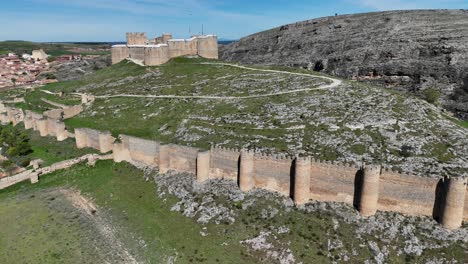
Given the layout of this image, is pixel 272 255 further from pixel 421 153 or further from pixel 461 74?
pixel 461 74

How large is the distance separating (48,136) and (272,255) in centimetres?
3357

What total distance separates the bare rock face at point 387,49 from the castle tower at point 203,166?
1320 inches

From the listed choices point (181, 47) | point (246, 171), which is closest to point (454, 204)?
point (246, 171)

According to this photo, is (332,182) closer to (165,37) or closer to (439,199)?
(439,199)

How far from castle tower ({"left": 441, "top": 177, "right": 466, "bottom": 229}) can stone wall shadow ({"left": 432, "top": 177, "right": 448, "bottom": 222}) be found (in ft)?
0.79

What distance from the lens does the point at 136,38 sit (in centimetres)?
7994

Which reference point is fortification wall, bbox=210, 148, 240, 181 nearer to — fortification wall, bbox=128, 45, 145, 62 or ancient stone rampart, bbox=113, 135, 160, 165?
ancient stone rampart, bbox=113, 135, 160, 165

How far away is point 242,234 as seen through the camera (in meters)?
25.7

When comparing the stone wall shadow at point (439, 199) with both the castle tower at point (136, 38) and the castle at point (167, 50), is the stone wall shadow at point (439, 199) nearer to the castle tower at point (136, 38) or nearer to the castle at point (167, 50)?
the castle at point (167, 50)

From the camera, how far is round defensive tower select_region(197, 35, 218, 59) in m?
73.5

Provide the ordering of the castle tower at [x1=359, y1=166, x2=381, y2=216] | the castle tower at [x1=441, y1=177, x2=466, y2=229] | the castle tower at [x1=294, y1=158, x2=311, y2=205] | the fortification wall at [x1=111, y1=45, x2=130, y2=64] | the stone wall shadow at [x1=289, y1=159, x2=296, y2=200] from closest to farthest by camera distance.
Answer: the castle tower at [x1=441, y1=177, x2=466, y2=229], the castle tower at [x1=359, y1=166, x2=381, y2=216], the castle tower at [x1=294, y1=158, x2=311, y2=205], the stone wall shadow at [x1=289, y1=159, x2=296, y2=200], the fortification wall at [x1=111, y1=45, x2=130, y2=64]

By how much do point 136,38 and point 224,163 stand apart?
186 ft

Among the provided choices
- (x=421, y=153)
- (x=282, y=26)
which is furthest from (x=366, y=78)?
(x=282, y=26)

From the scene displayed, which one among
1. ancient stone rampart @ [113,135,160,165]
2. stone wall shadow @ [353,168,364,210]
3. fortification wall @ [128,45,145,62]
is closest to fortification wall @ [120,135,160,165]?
ancient stone rampart @ [113,135,160,165]
